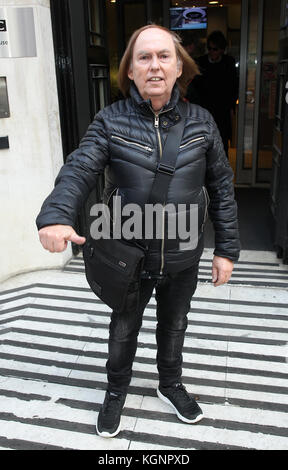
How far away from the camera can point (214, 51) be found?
561 centimetres

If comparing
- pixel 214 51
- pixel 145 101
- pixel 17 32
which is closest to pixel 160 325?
pixel 145 101

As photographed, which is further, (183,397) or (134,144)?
(183,397)

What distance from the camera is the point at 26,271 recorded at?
3984 millimetres

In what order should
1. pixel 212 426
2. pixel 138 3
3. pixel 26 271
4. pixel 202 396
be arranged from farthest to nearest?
pixel 138 3
pixel 26 271
pixel 202 396
pixel 212 426

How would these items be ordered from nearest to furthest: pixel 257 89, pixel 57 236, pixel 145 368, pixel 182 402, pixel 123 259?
pixel 57 236 < pixel 123 259 < pixel 182 402 < pixel 145 368 < pixel 257 89

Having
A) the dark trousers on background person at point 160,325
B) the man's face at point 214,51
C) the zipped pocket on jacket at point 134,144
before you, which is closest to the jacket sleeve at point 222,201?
the dark trousers on background person at point 160,325

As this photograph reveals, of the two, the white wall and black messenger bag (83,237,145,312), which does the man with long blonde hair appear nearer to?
black messenger bag (83,237,145,312)

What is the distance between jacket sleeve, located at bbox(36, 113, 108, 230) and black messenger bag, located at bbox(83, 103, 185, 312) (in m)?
0.25

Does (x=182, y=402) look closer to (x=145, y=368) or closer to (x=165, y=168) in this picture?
(x=145, y=368)

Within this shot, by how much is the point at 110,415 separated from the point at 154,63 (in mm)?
1630
